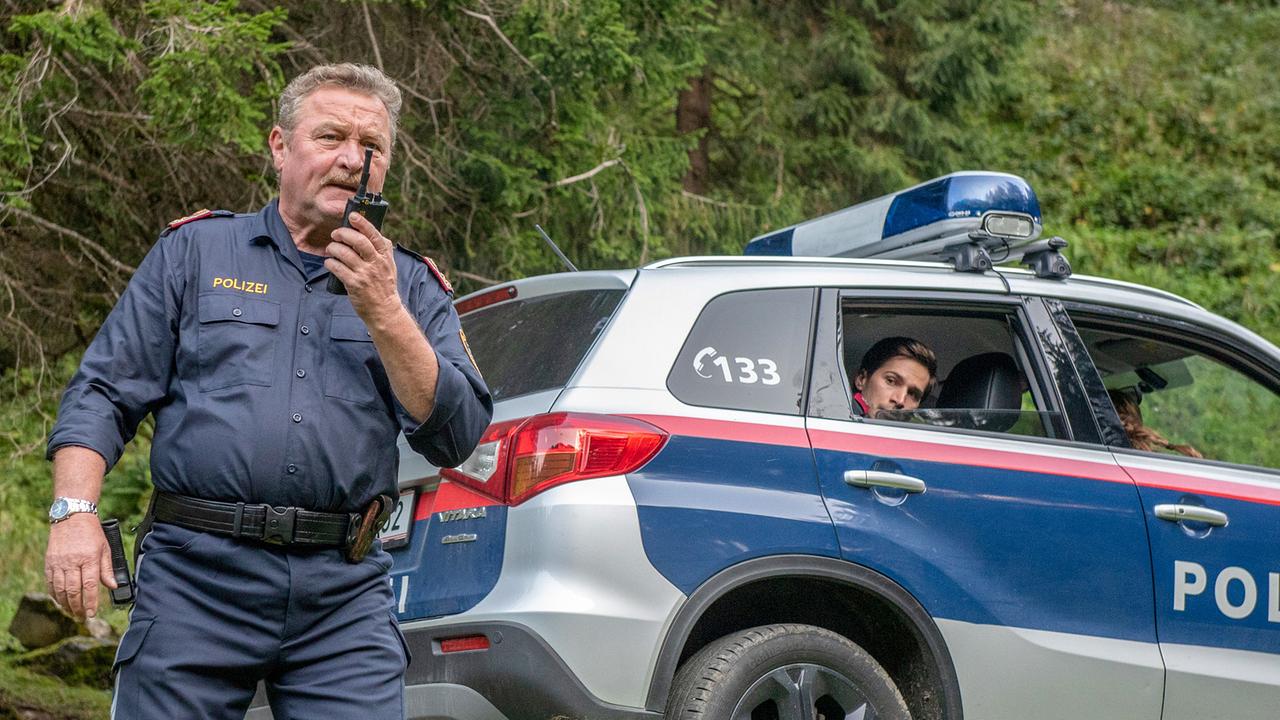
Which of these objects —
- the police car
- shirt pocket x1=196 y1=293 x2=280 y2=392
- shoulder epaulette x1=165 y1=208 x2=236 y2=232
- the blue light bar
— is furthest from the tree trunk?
shirt pocket x1=196 y1=293 x2=280 y2=392

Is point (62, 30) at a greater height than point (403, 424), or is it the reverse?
point (62, 30)

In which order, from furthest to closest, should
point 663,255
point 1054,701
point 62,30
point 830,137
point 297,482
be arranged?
point 830,137 → point 663,255 → point 62,30 → point 1054,701 → point 297,482

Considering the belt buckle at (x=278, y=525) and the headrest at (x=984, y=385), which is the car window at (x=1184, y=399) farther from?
the belt buckle at (x=278, y=525)

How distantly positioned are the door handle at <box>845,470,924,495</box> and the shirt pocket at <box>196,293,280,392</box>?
1.68m

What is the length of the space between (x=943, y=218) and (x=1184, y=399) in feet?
4.97

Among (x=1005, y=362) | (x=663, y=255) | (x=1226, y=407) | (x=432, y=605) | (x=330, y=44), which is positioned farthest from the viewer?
(x=663, y=255)

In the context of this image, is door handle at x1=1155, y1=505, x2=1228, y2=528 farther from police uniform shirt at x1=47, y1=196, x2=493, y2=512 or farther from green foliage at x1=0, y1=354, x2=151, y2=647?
green foliage at x1=0, y1=354, x2=151, y2=647

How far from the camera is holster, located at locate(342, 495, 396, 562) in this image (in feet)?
8.52

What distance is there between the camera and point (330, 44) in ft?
24.2

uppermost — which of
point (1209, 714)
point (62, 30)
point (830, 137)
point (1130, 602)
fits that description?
point (830, 137)

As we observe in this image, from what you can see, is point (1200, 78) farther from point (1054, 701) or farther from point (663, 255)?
point (1054, 701)

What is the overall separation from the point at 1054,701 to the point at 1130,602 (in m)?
0.37

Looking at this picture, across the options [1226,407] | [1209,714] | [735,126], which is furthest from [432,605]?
[735,126]

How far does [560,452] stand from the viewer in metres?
3.41
